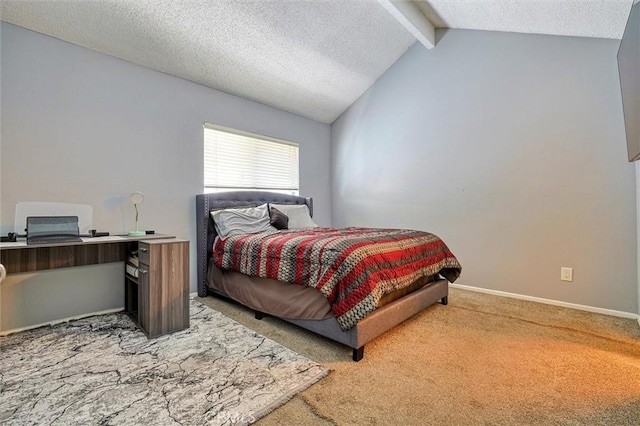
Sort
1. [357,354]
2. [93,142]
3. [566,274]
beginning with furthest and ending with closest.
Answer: [566,274] → [93,142] → [357,354]

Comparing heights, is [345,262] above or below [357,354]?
above

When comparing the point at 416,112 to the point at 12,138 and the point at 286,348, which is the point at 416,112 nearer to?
the point at 286,348

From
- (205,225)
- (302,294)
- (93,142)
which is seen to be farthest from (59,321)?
(302,294)

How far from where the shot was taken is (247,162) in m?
3.97

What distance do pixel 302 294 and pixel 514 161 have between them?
268cm

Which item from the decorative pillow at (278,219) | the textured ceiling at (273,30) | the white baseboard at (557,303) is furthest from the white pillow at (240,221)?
the white baseboard at (557,303)

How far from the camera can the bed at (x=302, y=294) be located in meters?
1.94

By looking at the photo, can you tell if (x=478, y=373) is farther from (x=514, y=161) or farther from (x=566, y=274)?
(x=514, y=161)

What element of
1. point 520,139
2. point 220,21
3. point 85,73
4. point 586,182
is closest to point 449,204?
point 520,139

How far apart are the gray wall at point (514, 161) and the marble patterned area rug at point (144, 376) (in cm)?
259

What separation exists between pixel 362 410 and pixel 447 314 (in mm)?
1619

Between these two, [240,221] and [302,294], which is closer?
[302,294]

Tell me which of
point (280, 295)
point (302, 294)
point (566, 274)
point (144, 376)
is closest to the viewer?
point (144, 376)

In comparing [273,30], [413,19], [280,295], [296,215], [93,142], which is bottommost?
[280,295]
